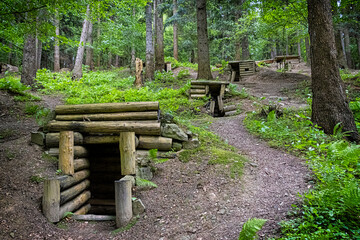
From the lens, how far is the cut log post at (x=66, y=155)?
15.6 ft

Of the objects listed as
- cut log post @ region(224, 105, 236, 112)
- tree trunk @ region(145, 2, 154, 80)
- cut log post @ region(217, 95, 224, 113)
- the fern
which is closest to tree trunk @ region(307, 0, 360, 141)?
cut log post @ region(224, 105, 236, 112)

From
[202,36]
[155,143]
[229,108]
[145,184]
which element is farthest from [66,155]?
[202,36]

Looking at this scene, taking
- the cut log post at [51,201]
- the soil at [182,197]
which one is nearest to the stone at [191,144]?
the soil at [182,197]

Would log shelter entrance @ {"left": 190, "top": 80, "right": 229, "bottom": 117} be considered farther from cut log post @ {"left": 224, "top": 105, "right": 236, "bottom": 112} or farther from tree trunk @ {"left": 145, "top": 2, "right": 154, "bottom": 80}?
tree trunk @ {"left": 145, "top": 2, "right": 154, "bottom": 80}

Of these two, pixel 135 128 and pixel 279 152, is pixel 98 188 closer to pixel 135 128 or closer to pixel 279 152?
pixel 135 128

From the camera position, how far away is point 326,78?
242 inches

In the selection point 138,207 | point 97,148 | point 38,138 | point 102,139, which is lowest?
point 138,207

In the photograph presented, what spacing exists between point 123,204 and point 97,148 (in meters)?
2.89

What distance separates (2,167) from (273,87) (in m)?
13.5

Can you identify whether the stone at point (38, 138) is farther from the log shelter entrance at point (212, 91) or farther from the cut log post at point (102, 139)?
the log shelter entrance at point (212, 91)

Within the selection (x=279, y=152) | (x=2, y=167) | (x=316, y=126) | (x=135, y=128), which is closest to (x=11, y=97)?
(x=2, y=167)

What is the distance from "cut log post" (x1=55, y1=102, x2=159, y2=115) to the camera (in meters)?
5.65

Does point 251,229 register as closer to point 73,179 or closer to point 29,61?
point 73,179

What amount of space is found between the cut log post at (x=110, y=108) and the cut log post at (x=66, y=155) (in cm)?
117
